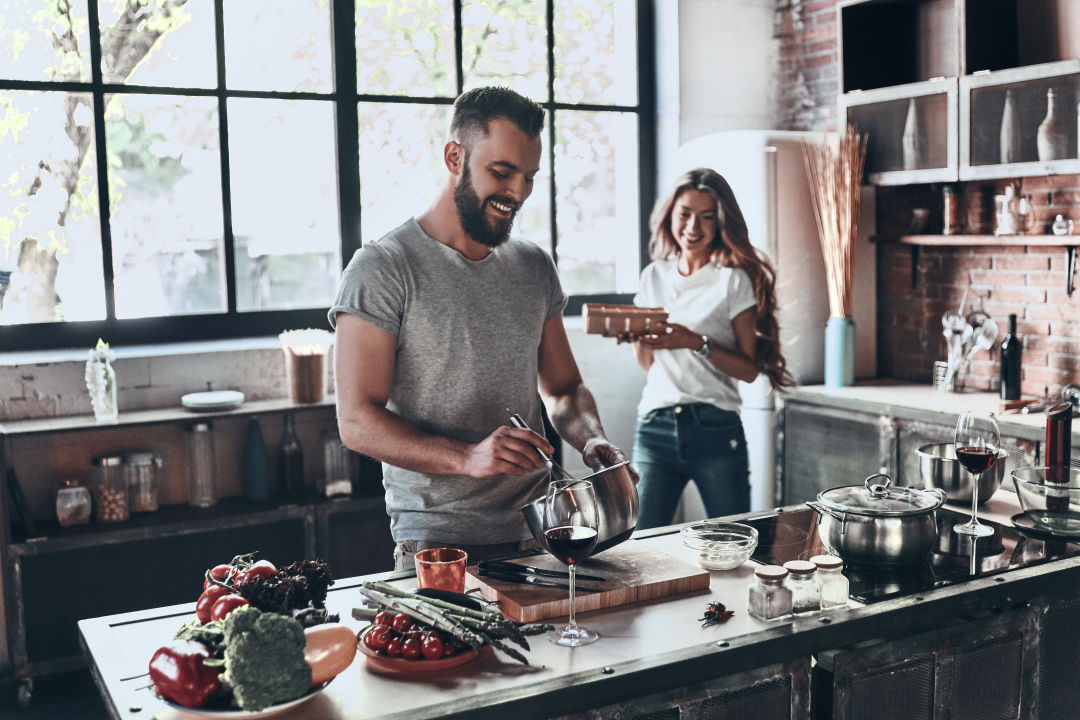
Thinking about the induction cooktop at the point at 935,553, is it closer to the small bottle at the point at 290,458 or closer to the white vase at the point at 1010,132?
the white vase at the point at 1010,132

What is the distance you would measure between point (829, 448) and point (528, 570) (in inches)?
114

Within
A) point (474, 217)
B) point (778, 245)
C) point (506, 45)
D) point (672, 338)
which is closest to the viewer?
point (474, 217)

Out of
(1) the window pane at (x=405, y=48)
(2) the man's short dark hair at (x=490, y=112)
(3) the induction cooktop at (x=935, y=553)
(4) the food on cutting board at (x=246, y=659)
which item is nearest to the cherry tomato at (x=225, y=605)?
(4) the food on cutting board at (x=246, y=659)

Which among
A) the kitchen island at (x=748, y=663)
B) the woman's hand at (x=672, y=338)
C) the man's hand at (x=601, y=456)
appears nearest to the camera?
the kitchen island at (x=748, y=663)

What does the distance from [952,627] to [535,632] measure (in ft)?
2.71

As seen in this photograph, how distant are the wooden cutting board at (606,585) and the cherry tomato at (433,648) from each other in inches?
8.4

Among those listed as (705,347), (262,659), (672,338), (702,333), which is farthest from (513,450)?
(702,333)

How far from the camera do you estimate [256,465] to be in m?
4.13

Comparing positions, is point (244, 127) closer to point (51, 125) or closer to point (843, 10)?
point (51, 125)

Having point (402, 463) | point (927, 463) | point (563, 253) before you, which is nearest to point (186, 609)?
point (402, 463)

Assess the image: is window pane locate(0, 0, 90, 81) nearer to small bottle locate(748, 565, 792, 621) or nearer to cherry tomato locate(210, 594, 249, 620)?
cherry tomato locate(210, 594, 249, 620)

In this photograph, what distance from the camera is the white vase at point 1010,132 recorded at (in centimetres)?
407

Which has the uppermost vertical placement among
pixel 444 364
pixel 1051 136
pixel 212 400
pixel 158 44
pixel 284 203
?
pixel 158 44

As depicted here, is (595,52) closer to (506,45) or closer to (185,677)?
(506,45)
